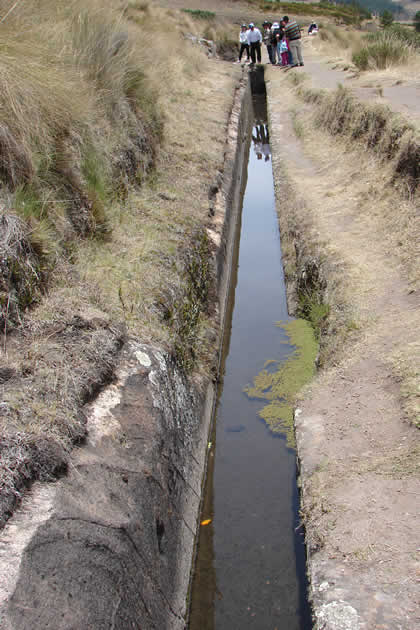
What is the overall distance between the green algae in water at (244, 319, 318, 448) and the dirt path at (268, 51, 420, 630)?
494 mm

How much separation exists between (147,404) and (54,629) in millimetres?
1690

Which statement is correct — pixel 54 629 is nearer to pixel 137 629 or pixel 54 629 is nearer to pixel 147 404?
pixel 137 629

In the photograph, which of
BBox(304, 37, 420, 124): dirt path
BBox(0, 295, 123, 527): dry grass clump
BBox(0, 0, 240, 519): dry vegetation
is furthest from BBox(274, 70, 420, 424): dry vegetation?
BBox(0, 295, 123, 527): dry grass clump

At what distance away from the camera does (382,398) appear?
4184mm

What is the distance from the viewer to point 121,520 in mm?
2996

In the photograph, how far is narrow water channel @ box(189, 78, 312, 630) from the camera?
3633 mm

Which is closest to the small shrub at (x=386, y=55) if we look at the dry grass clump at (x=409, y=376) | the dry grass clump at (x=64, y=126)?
the dry grass clump at (x=64, y=126)

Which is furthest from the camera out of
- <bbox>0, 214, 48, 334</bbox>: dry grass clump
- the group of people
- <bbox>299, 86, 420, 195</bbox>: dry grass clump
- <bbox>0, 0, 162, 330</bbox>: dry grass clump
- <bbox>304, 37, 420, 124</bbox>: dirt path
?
the group of people

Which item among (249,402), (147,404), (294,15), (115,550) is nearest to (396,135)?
(249,402)

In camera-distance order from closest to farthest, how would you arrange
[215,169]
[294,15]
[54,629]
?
[54,629] → [215,169] → [294,15]

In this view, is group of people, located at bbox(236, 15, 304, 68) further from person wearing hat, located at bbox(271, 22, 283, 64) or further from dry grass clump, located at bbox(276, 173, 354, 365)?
dry grass clump, located at bbox(276, 173, 354, 365)

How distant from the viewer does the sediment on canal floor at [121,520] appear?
2.44 m

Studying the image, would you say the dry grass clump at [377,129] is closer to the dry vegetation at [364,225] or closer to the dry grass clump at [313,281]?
the dry vegetation at [364,225]

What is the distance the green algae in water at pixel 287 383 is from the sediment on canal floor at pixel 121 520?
80 centimetres
